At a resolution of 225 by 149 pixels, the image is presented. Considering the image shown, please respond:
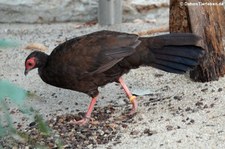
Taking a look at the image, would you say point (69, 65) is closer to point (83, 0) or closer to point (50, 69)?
point (50, 69)

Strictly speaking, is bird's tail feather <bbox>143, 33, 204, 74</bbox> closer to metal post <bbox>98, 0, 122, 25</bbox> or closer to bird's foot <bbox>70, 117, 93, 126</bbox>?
bird's foot <bbox>70, 117, 93, 126</bbox>

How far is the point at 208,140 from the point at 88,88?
1.14 meters

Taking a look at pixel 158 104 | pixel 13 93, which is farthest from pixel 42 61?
pixel 13 93

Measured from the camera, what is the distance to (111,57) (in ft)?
13.6

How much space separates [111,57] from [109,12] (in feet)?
9.83

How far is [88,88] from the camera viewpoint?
4.32m

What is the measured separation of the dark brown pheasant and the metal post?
277cm

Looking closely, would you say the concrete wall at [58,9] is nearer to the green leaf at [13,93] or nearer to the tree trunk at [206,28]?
the tree trunk at [206,28]

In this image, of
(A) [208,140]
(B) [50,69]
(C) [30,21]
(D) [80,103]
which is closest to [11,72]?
(D) [80,103]

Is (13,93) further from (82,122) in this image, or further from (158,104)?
(158,104)

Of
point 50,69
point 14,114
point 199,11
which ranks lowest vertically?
point 14,114

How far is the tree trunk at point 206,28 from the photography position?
4.53m

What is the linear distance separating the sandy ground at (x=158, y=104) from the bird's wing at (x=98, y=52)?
43 centimetres

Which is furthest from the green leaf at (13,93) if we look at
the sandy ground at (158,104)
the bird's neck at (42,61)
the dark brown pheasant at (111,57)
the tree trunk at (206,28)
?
the tree trunk at (206,28)
